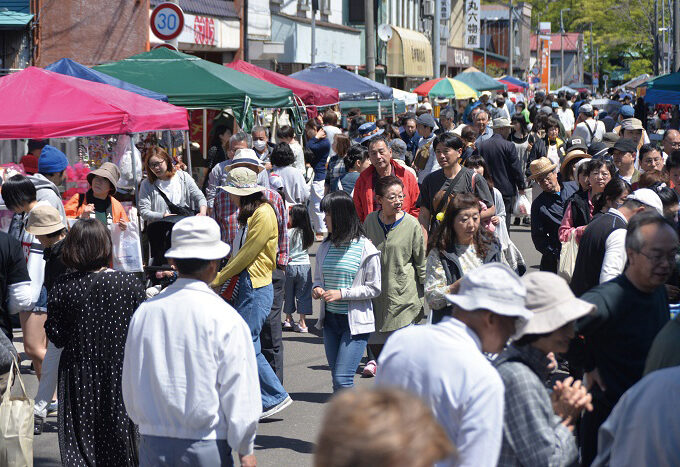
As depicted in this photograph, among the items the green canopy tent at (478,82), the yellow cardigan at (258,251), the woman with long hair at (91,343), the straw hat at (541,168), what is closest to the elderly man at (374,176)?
the straw hat at (541,168)

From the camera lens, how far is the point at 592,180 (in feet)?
26.6

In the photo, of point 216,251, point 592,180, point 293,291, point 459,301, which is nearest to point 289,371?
point 293,291

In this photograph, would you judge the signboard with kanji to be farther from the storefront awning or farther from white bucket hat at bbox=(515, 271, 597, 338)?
white bucket hat at bbox=(515, 271, 597, 338)

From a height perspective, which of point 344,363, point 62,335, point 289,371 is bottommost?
point 289,371

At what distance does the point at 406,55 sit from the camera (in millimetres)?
42438

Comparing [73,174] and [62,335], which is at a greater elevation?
[73,174]

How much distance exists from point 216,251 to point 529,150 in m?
12.9

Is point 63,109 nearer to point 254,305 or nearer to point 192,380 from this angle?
point 254,305

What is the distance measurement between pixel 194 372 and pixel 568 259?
4.12 m

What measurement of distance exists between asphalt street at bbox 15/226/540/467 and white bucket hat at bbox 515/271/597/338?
2.20 m

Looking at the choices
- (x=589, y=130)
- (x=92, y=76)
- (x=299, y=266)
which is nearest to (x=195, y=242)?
(x=299, y=266)

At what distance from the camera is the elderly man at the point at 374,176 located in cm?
920

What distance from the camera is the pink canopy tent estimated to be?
31.0 feet

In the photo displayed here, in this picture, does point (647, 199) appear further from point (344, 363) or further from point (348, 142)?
point (348, 142)
